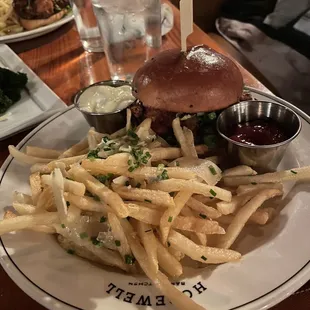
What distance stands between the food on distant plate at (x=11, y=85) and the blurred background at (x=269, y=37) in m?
1.94

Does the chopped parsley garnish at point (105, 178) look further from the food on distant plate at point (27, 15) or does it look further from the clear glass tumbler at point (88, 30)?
the food on distant plate at point (27, 15)

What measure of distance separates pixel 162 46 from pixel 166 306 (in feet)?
5.96

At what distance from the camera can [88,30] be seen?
2.84 metres

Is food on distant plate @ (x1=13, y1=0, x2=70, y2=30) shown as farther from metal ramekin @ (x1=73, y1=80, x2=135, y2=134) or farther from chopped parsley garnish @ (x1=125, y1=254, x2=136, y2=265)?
chopped parsley garnish @ (x1=125, y1=254, x2=136, y2=265)

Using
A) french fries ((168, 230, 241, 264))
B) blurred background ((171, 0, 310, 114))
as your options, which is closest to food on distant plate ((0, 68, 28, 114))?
french fries ((168, 230, 241, 264))

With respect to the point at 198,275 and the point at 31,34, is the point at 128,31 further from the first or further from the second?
the point at 198,275

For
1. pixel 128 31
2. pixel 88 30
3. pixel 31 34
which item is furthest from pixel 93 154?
pixel 31 34

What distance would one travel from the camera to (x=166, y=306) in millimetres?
1250

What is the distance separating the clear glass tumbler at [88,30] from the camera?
277 cm

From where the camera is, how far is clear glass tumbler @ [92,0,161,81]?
2354 mm

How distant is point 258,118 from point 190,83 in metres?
0.31

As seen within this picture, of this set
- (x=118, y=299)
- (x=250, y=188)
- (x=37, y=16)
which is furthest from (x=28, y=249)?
(x=37, y=16)

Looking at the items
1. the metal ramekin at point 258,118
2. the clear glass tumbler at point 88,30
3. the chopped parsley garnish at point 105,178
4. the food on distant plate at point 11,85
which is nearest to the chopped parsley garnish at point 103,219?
the chopped parsley garnish at point 105,178

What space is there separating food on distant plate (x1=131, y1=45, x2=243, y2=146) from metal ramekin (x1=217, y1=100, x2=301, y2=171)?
0.04m
